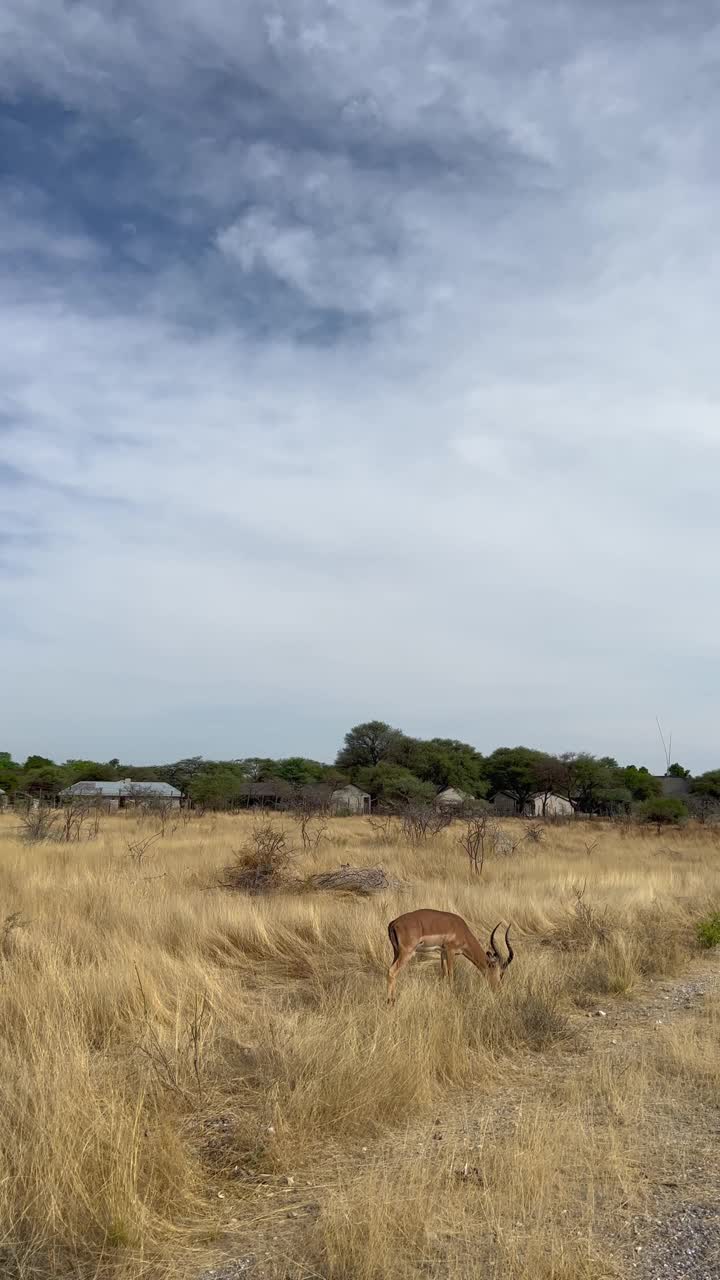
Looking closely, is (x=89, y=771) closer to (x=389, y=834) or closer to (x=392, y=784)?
(x=392, y=784)

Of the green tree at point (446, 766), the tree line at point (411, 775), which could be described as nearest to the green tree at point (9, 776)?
the tree line at point (411, 775)

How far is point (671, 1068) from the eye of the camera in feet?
20.7

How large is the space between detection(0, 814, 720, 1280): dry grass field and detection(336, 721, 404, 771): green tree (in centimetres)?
7830

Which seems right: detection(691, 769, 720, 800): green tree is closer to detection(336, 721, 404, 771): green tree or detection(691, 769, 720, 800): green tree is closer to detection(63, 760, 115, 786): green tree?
detection(336, 721, 404, 771): green tree

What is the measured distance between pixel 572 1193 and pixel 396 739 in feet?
279

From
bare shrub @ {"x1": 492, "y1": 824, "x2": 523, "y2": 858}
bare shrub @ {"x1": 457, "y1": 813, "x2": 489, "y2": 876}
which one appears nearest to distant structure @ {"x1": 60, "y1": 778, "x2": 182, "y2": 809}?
bare shrub @ {"x1": 492, "y1": 824, "x2": 523, "y2": 858}

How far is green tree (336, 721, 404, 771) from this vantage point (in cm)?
8956

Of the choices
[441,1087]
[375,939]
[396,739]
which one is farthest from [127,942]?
[396,739]

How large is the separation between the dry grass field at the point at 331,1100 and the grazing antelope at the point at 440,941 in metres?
0.23

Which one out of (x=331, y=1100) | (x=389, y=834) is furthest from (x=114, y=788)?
(x=331, y=1100)

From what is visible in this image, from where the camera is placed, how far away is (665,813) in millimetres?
46125

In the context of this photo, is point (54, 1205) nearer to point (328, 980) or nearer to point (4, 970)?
point (4, 970)

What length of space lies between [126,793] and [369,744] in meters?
30.0

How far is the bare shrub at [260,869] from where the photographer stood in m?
15.1
